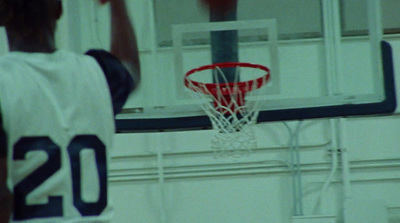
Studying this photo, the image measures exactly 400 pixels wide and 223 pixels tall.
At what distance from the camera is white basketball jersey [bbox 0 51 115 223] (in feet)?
3.15

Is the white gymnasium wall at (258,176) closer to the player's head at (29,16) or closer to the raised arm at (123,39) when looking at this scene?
the raised arm at (123,39)

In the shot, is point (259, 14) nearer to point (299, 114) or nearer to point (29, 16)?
point (299, 114)

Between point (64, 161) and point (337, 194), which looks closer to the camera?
point (64, 161)

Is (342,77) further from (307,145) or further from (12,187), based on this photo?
(12,187)

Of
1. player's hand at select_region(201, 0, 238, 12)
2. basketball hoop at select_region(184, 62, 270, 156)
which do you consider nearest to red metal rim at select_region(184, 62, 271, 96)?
basketball hoop at select_region(184, 62, 270, 156)

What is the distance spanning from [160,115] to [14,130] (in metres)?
1.40

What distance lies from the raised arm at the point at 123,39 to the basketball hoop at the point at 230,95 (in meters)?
1.12

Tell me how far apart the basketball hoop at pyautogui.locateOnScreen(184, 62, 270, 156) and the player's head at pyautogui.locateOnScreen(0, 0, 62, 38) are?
130cm

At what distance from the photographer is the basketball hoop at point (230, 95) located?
230 centimetres

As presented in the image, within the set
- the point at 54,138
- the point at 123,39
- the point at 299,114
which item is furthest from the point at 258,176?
the point at 54,138

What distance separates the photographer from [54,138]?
0.98 m

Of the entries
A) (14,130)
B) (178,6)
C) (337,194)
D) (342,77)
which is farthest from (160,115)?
(337,194)

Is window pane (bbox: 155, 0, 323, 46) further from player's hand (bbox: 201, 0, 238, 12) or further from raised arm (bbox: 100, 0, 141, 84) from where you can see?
raised arm (bbox: 100, 0, 141, 84)

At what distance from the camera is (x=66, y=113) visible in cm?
100
